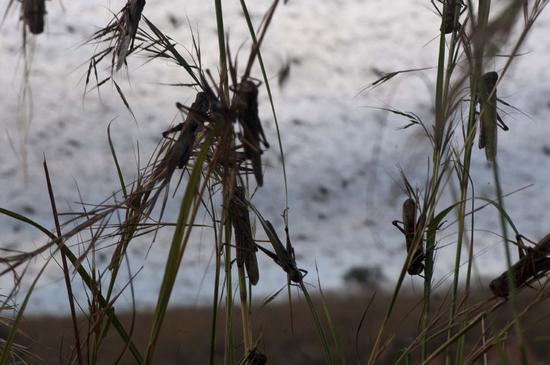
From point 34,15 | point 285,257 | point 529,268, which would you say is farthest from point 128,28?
point 529,268

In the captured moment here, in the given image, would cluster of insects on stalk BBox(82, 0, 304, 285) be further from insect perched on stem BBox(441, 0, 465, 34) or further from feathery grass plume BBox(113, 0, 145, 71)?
insect perched on stem BBox(441, 0, 465, 34)

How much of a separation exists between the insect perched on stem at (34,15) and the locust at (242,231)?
21 cm

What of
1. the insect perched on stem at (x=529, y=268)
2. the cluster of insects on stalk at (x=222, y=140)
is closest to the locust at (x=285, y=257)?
the cluster of insects on stalk at (x=222, y=140)

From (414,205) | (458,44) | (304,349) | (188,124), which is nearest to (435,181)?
(414,205)

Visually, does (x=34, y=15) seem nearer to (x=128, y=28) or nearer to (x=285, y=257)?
(x=128, y=28)

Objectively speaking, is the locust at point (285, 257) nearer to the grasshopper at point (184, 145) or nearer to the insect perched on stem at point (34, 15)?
the grasshopper at point (184, 145)

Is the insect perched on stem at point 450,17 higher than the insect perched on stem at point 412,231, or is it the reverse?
the insect perched on stem at point 450,17

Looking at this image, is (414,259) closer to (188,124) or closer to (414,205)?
(414,205)

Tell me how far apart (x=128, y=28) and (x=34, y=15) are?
0.12 metres

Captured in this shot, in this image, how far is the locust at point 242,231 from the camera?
2.29 feet

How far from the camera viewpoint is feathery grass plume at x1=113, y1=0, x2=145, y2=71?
69 cm

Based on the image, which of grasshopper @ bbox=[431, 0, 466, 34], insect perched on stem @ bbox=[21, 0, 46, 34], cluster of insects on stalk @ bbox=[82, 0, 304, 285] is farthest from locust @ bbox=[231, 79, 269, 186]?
grasshopper @ bbox=[431, 0, 466, 34]

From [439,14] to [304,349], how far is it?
11.4 feet

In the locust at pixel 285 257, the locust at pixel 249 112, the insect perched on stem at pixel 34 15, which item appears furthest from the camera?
the locust at pixel 285 257
